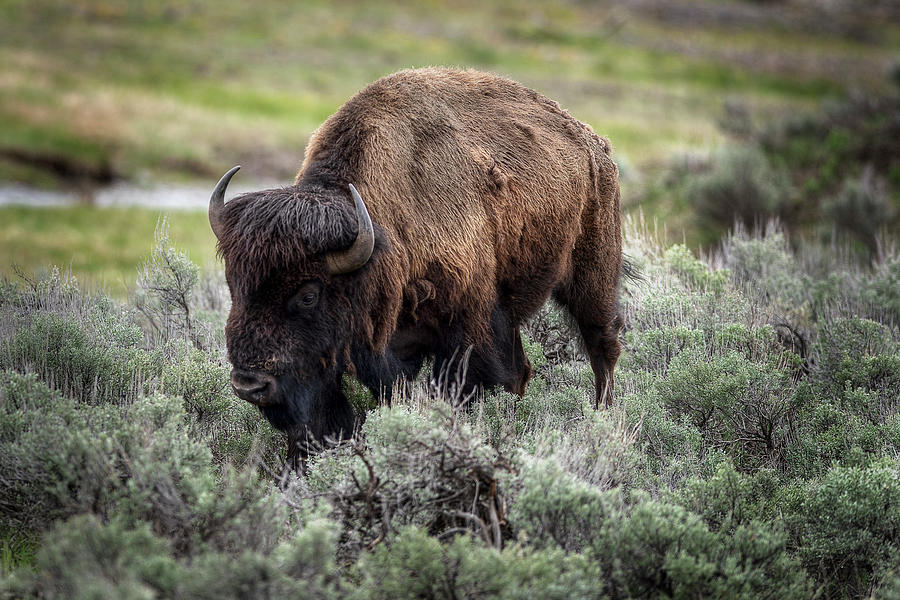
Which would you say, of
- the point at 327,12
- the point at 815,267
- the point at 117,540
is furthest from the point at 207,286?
the point at 327,12

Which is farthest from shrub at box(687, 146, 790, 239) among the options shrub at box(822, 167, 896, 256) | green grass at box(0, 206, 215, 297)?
green grass at box(0, 206, 215, 297)

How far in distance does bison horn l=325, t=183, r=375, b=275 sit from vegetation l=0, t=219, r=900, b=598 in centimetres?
80

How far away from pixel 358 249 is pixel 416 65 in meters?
36.2

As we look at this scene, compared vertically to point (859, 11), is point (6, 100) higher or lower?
lower

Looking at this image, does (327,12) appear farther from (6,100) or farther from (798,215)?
(798,215)

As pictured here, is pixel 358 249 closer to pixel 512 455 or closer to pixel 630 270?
pixel 512 455

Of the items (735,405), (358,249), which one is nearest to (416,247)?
(358,249)

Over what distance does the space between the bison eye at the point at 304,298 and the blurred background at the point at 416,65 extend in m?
2.59

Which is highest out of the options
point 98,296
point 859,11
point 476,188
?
point 859,11

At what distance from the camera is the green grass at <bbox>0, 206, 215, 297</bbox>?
16.1 meters

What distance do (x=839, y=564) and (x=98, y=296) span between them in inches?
223

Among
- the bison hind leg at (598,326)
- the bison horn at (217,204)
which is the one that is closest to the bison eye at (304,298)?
the bison horn at (217,204)

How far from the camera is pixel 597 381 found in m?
6.32

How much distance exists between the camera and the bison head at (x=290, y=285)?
4023 mm
